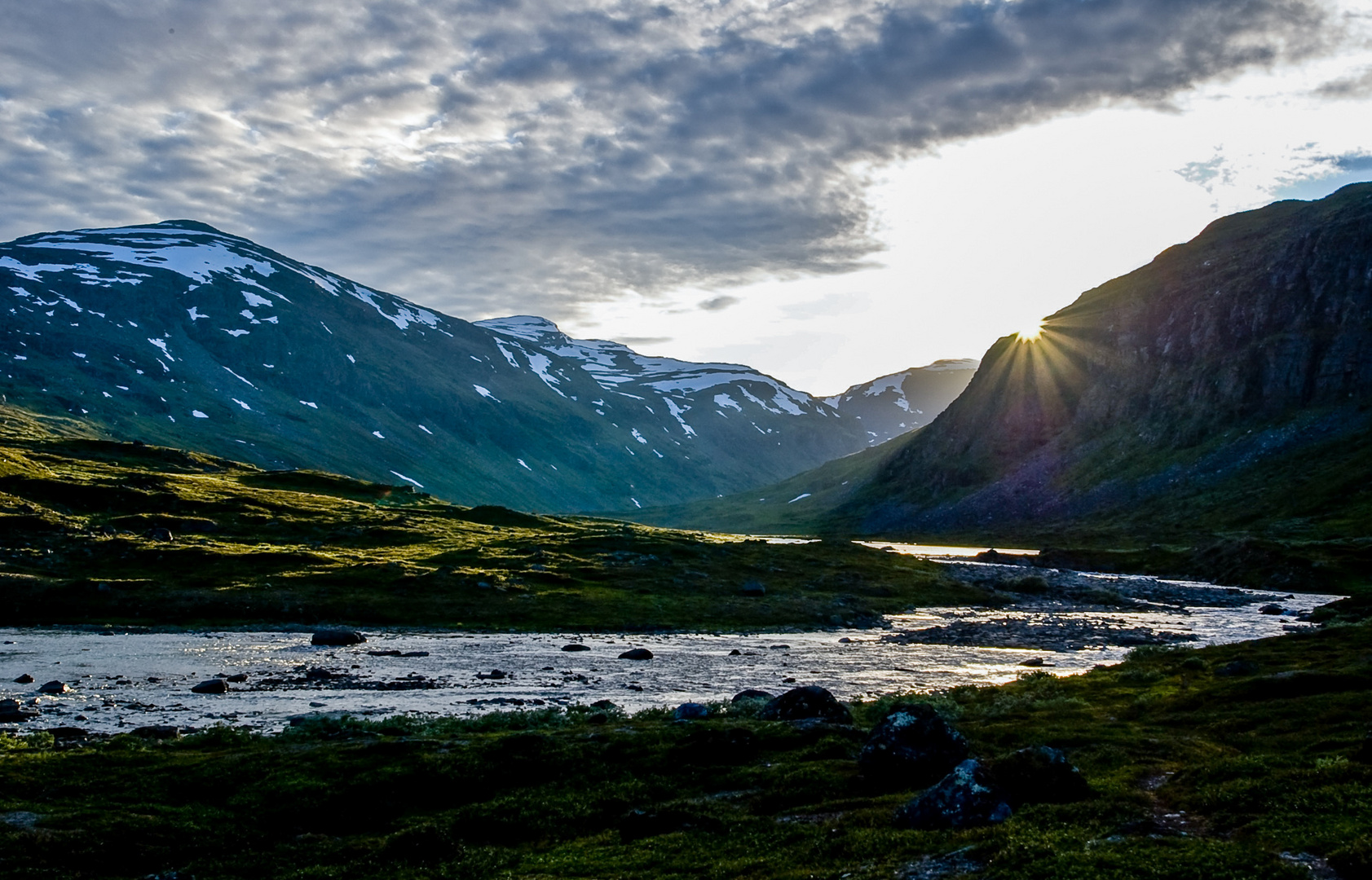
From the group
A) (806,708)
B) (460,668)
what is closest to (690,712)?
(806,708)

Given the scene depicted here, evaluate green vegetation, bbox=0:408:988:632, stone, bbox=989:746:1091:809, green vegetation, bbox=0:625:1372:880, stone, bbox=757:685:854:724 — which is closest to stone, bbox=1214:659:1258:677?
green vegetation, bbox=0:625:1372:880

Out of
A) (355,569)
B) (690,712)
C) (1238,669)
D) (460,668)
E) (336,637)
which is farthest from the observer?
(355,569)

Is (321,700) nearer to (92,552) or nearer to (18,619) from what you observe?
(18,619)

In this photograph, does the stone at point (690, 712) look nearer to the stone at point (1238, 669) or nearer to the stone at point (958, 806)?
the stone at point (958, 806)

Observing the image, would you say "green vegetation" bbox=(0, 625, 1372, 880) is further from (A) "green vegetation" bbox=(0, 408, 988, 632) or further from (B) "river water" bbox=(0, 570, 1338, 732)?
(A) "green vegetation" bbox=(0, 408, 988, 632)

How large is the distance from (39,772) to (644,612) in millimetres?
61614

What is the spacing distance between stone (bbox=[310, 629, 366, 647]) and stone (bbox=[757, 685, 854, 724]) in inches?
1693

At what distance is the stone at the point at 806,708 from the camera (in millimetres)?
36219

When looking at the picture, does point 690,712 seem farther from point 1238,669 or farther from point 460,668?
point 1238,669

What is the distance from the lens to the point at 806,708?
3666cm

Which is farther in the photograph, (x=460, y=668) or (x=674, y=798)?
(x=460, y=668)

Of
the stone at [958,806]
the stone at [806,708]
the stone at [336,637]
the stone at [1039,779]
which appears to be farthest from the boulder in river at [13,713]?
the stone at [1039,779]

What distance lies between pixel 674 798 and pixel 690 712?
11.4 m

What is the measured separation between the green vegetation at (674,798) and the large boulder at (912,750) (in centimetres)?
66
